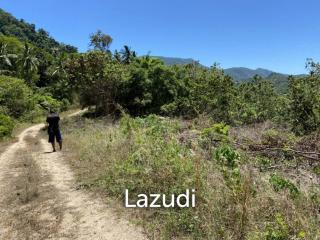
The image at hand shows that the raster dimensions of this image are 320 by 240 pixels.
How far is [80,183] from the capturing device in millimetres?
8992

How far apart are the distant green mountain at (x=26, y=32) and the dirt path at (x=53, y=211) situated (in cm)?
12026

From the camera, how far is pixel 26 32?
463 feet

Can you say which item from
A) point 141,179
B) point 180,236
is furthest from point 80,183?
point 180,236

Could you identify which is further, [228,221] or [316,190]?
[316,190]

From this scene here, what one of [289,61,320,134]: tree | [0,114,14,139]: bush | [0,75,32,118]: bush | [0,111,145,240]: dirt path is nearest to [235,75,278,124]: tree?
[289,61,320,134]: tree

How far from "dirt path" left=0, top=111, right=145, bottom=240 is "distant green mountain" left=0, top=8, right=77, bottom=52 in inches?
4735

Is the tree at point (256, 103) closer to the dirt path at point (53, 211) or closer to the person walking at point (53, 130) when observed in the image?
the person walking at point (53, 130)

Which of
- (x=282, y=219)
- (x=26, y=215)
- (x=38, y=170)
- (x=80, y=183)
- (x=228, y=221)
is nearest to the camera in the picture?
(x=282, y=219)

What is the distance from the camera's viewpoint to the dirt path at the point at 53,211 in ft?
20.3

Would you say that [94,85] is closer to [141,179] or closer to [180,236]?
[141,179]

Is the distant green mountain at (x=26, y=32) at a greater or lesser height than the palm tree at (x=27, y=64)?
greater

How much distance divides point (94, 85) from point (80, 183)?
2617 cm

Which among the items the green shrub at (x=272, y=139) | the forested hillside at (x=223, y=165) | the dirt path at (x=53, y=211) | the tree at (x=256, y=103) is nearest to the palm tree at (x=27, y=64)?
the forested hillside at (x=223, y=165)

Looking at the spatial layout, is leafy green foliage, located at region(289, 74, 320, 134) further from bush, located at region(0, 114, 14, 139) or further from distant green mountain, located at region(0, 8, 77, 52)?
distant green mountain, located at region(0, 8, 77, 52)
